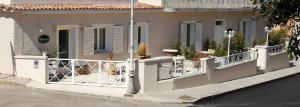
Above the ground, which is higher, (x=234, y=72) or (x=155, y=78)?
(x=155, y=78)

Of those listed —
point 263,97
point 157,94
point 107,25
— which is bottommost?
point 263,97

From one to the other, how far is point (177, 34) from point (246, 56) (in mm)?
3524

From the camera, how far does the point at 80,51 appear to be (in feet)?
68.0

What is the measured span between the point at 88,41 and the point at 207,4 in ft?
28.4

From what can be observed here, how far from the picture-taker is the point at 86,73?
2002 cm

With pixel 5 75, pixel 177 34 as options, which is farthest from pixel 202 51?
pixel 5 75

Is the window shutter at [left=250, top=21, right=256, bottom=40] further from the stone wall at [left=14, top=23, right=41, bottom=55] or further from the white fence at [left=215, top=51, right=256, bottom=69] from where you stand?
the stone wall at [left=14, top=23, right=41, bottom=55]

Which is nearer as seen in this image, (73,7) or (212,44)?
(73,7)

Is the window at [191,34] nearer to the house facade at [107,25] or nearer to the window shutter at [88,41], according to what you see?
the house facade at [107,25]

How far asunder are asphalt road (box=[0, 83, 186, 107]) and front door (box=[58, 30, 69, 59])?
3.20 metres

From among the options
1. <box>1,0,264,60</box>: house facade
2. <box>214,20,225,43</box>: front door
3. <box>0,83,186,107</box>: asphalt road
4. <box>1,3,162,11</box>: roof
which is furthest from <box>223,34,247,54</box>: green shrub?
<box>0,83,186,107</box>: asphalt road

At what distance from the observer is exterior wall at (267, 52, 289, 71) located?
90.3 ft

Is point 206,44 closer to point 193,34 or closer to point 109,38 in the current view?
point 193,34

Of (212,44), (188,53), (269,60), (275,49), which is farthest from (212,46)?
(188,53)
